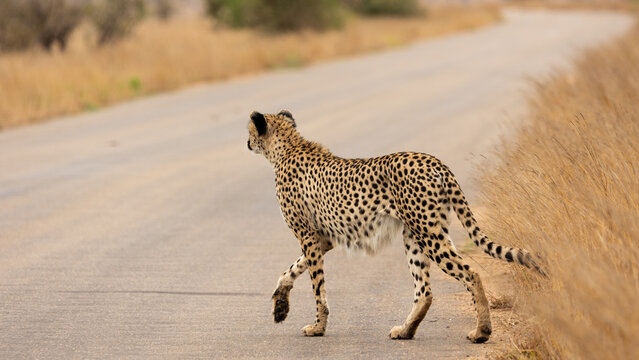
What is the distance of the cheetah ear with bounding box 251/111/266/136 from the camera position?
7.24 metres

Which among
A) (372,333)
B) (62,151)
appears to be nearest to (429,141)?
(62,151)

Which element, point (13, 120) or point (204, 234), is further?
point (13, 120)

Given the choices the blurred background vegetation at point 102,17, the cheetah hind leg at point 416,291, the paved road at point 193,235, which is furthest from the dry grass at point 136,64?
the cheetah hind leg at point 416,291

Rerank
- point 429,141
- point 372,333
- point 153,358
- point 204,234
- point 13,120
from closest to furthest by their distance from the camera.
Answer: point 153,358
point 372,333
point 204,234
point 429,141
point 13,120

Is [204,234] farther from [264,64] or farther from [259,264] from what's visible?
[264,64]

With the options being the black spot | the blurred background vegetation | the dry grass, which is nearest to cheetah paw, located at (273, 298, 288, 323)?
the black spot

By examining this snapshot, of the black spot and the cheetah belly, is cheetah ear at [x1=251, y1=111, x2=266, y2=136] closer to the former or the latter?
the cheetah belly

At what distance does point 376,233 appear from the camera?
6.47 metres

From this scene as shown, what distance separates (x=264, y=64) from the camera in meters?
28.8

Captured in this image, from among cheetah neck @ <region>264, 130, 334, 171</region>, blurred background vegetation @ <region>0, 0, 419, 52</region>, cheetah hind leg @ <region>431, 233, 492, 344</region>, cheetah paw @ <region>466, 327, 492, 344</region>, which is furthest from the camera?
blurred background vegetation @ <region>0, 0, 419, 52</region>

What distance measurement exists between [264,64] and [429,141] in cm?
1369

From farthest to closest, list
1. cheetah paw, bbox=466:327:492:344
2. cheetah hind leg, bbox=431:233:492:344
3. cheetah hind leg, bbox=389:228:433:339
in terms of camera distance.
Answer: cheetah hind leg, bbox=389:228:433:339 → cheetah paw, bbox=466:327:492:344 → cheetah hind leg, bbox=431:233:492:344

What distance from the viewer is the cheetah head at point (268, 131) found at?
738 cm

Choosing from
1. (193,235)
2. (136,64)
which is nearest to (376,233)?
(193,235)
